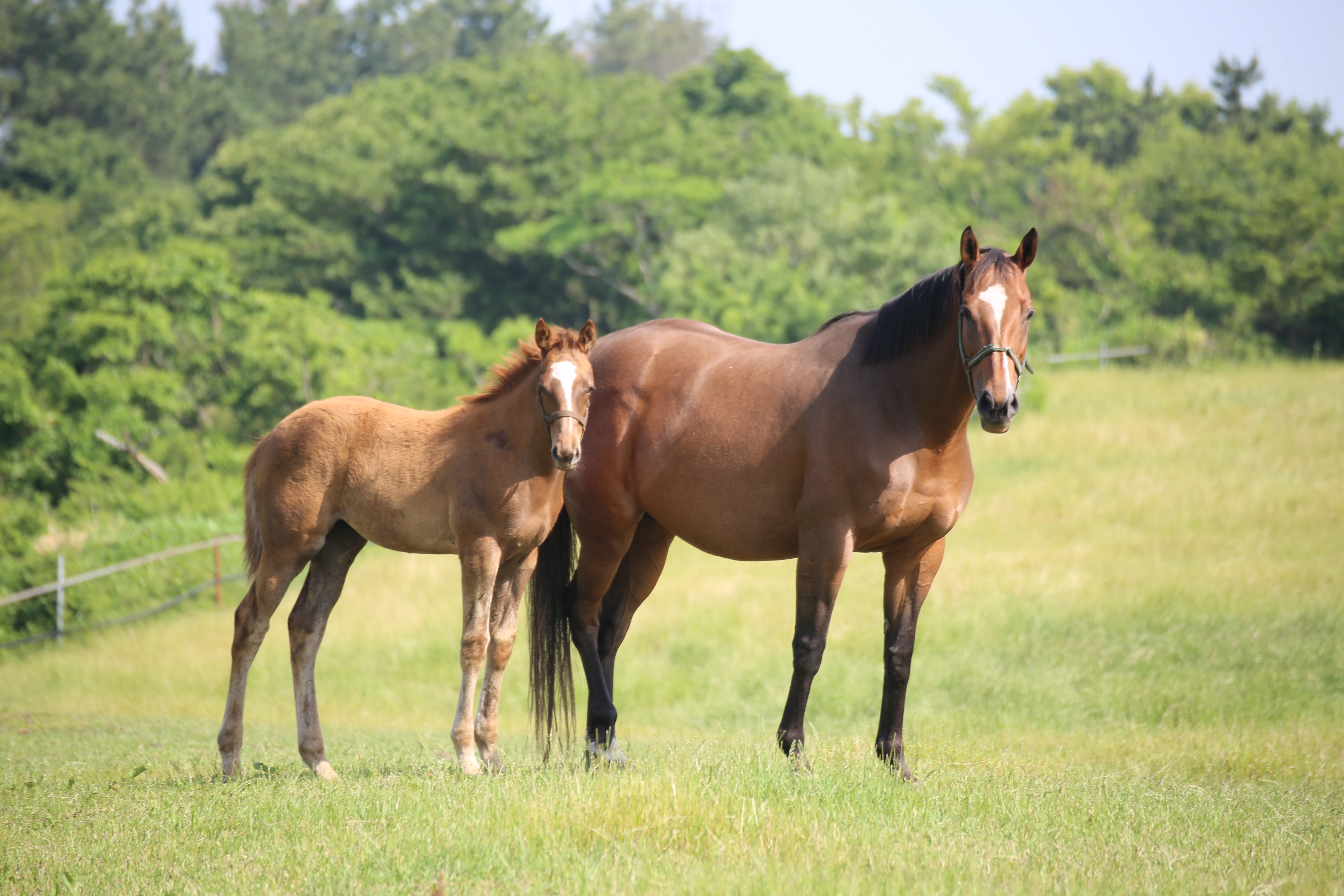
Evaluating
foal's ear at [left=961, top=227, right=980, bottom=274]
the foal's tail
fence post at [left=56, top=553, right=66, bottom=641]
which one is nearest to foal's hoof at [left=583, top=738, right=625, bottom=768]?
the foal's tail

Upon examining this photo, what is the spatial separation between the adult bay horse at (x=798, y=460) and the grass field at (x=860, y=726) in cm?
81

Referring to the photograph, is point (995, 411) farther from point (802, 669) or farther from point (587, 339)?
point (587, 339)

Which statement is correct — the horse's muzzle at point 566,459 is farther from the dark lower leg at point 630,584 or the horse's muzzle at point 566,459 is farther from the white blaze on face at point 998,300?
the white blaze on face at point 998,300

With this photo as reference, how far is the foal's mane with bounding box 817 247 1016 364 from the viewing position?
18.3 feet

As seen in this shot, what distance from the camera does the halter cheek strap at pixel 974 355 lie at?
16.6 ft

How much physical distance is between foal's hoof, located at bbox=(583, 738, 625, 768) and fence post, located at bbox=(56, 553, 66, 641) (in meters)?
14.7

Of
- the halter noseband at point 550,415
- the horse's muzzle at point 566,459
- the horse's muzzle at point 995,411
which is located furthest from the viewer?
the halter noseband at point 550,415

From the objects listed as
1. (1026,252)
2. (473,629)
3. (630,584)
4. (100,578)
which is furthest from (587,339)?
(100,578)

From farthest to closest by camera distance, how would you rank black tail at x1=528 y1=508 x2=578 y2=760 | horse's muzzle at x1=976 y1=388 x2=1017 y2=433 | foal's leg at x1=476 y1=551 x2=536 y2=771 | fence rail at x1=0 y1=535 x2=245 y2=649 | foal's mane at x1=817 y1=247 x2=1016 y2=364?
fence rail at x1=0 y1=535 x2=245 y2=649 → black tail at x1=528 y1=508 x2=578 y2=760 → foal's leg at x1=476 y1=551 x2=536 y2=771 → foal's mane at x1=817 y1=247 x2=1016 y2=364 → horse's muzzle at x1=976 y1=388 x2=1017 y2=433

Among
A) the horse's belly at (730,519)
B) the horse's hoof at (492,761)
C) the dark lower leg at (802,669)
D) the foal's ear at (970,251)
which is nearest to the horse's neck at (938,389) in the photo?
the foal's ear at (970,251)

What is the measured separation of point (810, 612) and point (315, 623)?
9.38 feet

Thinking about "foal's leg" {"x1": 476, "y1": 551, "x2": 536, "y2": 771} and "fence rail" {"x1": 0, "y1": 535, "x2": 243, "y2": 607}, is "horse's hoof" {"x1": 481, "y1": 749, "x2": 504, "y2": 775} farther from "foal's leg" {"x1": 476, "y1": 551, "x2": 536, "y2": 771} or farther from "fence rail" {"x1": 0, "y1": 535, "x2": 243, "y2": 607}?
"fence rail" {"x1": 0, "y1": 535, "x2": 243, "y2": 607}

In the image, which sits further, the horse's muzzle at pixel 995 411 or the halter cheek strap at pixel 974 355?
the halter cheek strap at pixel 974 355

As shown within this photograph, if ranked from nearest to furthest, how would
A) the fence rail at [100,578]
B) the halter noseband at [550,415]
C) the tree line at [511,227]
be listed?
the halter noseband at [550,415] < the fence rail at [100,578] < the tree line at [511,227]
